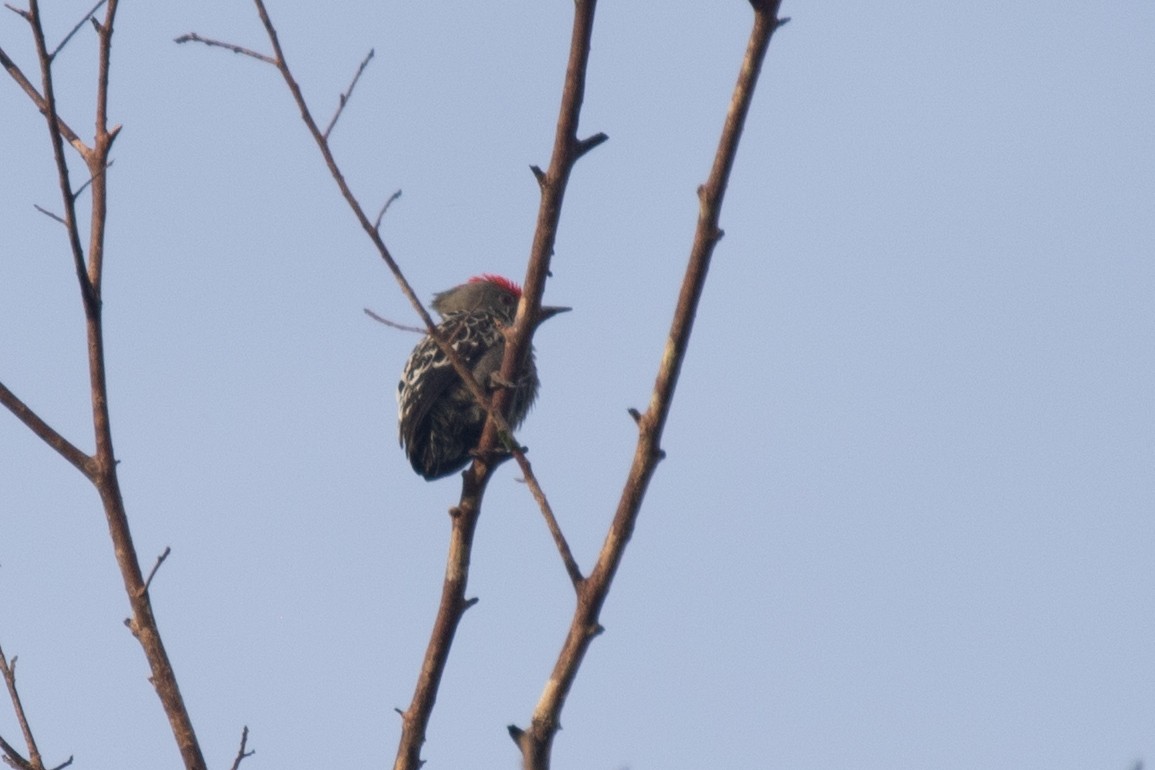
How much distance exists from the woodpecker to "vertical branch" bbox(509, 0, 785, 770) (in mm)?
4460

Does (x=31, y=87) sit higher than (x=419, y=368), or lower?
lower

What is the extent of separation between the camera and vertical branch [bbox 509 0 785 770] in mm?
2621

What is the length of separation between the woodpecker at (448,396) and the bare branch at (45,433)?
3.96m

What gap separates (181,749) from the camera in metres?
3.14

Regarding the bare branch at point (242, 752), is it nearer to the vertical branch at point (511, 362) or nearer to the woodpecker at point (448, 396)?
the vertical branch at point (511, 362)

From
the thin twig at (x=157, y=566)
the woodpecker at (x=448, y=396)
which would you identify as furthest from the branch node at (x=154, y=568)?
the woodpecker at (x=448, y=396)

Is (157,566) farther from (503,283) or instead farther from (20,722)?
(503,283)

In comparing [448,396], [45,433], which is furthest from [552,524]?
[448,396]

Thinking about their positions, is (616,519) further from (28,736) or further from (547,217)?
(28,736)

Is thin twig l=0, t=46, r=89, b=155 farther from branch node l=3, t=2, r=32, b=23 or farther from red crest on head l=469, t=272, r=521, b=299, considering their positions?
red crest on head l=469, t=272, r=521, b=299

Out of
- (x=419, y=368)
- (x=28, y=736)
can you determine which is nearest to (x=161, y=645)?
(x=28, y=736)

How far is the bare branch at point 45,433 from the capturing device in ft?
10.7

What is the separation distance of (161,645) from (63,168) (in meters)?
1.11

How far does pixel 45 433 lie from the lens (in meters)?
3.33
